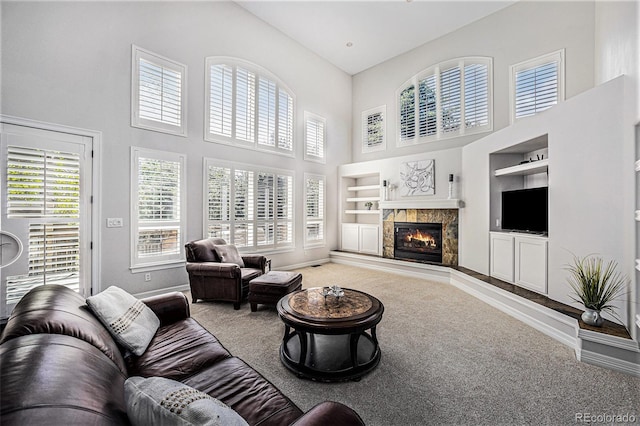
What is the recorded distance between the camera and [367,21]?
5.73 metres

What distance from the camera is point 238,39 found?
530 centimetres

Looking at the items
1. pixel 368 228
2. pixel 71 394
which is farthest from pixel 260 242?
pixel 71 394

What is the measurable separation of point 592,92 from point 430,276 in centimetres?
373

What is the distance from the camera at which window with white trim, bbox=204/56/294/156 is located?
4.96 metres

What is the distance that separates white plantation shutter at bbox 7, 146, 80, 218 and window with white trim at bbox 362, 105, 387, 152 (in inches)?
249

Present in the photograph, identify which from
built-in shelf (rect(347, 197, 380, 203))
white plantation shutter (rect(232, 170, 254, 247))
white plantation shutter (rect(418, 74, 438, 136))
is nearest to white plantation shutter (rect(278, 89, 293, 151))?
white plantation shutter (rect(232, 170, 254, 247))

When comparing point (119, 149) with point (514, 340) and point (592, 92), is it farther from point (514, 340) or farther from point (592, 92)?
point (592, 92)

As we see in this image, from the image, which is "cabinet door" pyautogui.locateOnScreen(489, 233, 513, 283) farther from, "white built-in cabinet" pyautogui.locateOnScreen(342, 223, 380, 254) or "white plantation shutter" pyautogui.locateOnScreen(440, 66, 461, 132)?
"white plantation shutter" pyautogui.locateOnScreen(440, 66, 461, 132)

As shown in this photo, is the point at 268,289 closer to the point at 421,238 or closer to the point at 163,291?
the point at 163,291

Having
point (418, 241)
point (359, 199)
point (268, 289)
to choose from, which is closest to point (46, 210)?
point (268, 289)

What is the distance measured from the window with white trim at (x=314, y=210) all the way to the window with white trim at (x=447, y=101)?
2.49 m

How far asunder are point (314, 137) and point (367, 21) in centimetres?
275

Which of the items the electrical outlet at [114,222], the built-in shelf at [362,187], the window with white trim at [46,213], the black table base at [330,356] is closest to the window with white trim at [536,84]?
the built-in shelf at [362,187]

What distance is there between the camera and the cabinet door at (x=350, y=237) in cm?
720
